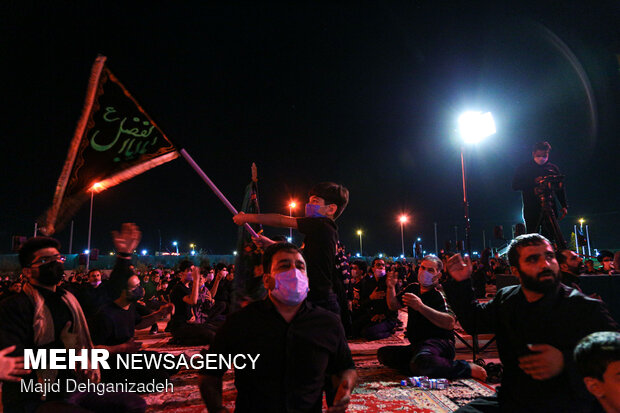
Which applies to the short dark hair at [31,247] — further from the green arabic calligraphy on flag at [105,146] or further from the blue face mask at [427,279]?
the blue face mask at [427,279]

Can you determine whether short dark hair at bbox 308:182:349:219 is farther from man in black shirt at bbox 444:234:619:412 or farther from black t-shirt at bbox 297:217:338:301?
man in black shirt at bbox 444:234:619:412

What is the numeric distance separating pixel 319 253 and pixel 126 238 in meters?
2.20

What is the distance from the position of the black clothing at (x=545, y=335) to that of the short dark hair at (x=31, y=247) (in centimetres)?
419

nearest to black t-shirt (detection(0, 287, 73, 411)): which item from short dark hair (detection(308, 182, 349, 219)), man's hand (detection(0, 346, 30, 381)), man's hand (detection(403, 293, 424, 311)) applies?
man's hand (detection(0, 346, 30, 381))

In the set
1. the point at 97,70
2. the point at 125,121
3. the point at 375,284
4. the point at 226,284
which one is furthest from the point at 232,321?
the point at 226,284

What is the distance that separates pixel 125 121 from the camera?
4254mm

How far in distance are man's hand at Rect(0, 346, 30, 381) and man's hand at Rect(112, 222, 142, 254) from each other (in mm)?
1423

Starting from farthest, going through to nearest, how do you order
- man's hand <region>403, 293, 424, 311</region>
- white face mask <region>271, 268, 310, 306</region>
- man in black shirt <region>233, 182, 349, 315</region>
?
man's hand <region>403, 293, 424, 311</region>, man in black shirt <region>233, 182, 349, 315</region>, white face mask <region>271, 268, 310, 306</region>

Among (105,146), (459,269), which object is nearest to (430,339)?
(459,269)

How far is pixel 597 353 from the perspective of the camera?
90.5 inches

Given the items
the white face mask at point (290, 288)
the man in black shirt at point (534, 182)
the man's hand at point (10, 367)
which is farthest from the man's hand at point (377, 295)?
the man's hand at point (10, 367)

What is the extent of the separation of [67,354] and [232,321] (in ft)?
6.32

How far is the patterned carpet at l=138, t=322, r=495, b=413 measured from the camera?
4402 mm

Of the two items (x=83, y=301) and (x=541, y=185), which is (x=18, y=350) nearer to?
(x=83, y=301)
